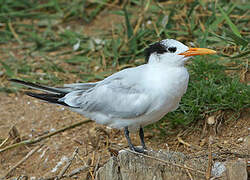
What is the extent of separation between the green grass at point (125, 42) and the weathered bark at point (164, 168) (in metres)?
0.98

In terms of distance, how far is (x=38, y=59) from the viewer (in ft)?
17.0

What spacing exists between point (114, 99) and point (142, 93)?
240mm

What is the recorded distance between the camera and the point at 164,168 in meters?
2.65

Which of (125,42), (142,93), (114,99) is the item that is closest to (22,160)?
(114,99)

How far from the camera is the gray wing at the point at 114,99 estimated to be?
9.96 ft

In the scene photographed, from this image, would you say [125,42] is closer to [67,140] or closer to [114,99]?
[67,140]

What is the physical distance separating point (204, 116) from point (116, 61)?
4.34ft

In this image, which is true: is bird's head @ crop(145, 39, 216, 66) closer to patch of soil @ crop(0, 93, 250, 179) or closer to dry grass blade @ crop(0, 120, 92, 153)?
patch of soil @ crop(0, 93, 250, 179)

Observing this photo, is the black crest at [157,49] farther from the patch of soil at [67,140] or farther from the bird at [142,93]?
the patch of soil at [67,140]

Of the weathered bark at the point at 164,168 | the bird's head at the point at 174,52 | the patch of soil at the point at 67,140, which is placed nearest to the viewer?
the weathered bark at the point at 164,168

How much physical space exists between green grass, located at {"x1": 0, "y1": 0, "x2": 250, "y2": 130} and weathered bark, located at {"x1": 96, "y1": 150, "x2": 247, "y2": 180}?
3.23 feet

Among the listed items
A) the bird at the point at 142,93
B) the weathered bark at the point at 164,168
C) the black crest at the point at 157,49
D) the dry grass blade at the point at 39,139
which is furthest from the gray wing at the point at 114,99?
the dry grass blade at the point at 39,139

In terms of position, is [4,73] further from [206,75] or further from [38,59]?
[206,75]

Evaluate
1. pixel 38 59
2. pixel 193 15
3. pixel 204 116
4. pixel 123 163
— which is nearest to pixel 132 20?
pixel 193 15
